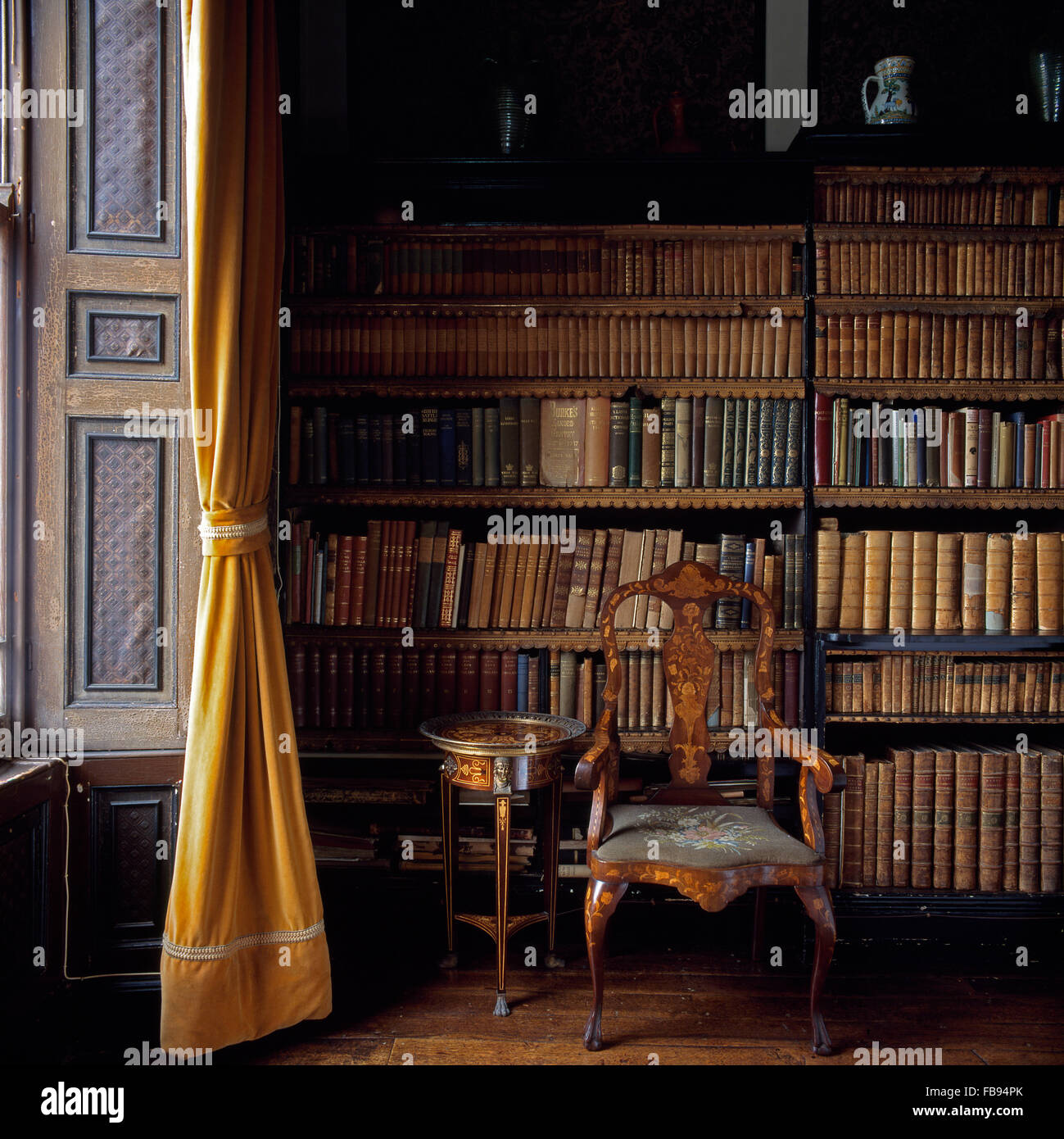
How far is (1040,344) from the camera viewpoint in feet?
8.78

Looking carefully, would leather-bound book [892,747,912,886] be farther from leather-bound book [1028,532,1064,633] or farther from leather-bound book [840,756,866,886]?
leather-bound book [1028,532,1064,633]

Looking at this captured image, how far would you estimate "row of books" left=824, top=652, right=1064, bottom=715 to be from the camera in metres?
2.66

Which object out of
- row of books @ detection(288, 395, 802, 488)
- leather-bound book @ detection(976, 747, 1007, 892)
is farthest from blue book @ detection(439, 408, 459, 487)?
leather-bound book @ detection(976, 747, 1007, 892)

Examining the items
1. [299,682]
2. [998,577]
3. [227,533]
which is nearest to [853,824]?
[998,577]

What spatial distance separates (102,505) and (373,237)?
1278mm

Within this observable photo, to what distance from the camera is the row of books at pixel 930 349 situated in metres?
2.67

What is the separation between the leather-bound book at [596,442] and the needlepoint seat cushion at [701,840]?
1033 millimetres

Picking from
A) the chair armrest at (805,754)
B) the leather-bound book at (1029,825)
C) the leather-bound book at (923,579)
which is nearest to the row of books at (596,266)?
the leather-bound book at (923,579)

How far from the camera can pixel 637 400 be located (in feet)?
8.88

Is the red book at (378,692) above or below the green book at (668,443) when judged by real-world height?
below

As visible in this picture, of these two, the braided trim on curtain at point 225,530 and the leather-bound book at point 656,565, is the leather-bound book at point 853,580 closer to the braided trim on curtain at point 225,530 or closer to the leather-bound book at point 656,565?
the leather-bound book at point 656,565

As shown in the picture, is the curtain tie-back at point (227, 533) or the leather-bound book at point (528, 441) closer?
the curtain tie-back at point (227, 533)

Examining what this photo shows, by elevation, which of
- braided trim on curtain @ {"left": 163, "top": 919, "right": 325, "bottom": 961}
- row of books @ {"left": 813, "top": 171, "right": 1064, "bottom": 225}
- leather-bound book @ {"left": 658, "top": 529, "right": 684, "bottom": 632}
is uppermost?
row of books @ {"left": 813, "top": 171, "right": 1064, "bottom": 225}

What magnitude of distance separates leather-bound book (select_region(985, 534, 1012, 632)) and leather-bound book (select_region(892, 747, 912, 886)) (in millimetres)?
491
